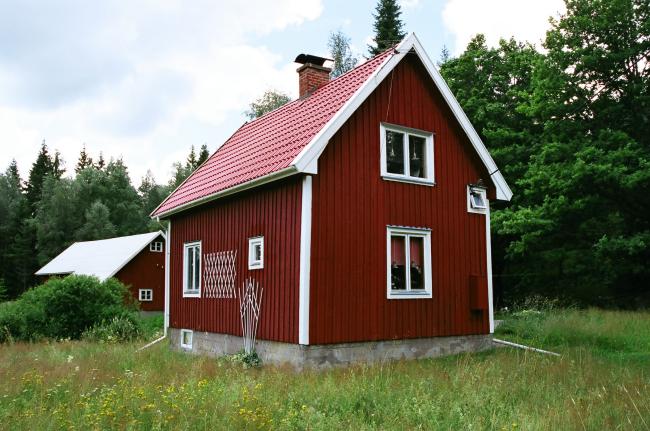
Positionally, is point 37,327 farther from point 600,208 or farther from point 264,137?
point 600,208

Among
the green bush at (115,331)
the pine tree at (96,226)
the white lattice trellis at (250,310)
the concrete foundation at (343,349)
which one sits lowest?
the green bush at (115,331)

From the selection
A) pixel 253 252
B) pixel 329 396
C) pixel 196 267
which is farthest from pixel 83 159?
pixel 329 396

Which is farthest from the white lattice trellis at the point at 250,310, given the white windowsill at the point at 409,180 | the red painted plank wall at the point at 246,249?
the white windowsill at the point at 409,180

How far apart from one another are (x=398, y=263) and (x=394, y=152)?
2.51 metres

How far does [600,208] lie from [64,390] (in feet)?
76.5

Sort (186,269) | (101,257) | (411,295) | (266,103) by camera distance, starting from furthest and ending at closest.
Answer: (266,103) < (101,257) < (186,269) < (411,295)

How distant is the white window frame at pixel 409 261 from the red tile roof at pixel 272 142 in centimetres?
279

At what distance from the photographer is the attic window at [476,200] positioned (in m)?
14.8

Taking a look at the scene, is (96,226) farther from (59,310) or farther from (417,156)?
(417,156)

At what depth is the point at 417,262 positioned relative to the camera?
13.6 meters

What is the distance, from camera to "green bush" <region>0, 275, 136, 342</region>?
20.7 meters

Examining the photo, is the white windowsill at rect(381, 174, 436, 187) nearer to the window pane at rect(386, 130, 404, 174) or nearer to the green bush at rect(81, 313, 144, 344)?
the window pane at rect(386, 130, 404, 174)

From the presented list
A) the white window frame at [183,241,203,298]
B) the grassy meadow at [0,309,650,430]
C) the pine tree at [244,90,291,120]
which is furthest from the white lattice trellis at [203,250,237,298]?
the pine tree at [244,90,291,120]

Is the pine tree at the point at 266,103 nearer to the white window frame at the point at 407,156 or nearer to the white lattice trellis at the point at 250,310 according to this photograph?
the white window frame at the point at 407,156
